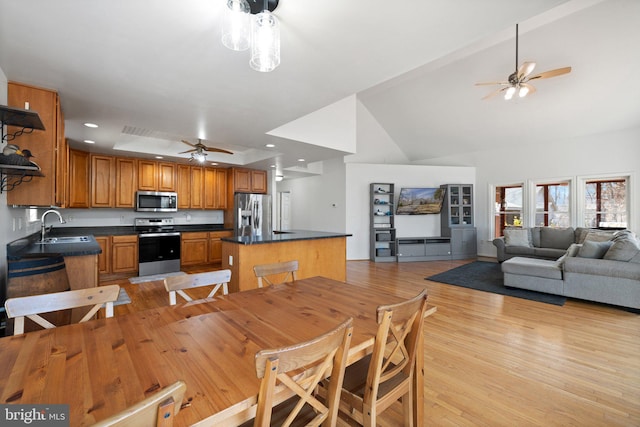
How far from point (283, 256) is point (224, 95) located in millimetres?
2167

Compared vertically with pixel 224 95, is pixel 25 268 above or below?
below

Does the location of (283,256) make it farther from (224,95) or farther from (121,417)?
(121,417)

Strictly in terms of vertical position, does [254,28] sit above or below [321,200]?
above

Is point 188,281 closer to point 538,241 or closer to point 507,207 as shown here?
point 538,241

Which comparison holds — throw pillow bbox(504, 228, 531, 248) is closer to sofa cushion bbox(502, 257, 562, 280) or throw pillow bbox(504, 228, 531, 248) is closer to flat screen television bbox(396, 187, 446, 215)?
flat screen television bbox(396, 187, 446, 215)

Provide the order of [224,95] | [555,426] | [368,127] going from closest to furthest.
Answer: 1. [555,426]
2. [224,95]
3. [368,127]

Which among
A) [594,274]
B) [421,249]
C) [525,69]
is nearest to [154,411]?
[525,69]

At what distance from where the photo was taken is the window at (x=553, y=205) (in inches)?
251

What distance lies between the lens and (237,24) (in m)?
1.40

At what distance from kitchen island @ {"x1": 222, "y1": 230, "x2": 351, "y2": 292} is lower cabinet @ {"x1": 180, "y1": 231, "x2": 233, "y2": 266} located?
240 cm

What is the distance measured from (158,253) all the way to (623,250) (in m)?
7.31

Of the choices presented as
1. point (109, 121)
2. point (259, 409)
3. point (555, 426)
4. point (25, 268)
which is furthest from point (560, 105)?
point (25, 268)

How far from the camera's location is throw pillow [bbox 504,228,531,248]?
622 cm

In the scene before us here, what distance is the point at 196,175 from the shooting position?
20.1 feet
